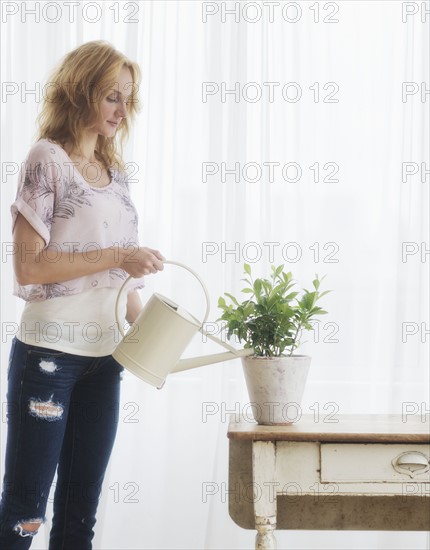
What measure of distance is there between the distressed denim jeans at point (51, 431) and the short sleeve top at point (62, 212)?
14cm

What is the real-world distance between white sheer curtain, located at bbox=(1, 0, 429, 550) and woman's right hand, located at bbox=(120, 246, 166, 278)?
2.19 feet

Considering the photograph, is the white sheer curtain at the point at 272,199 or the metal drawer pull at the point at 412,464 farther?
the white sheer curtain at the point at 272,199

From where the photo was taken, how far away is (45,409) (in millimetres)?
1343

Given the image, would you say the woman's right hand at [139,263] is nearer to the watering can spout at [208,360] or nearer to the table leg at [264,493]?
the watering can spout at [208,360]

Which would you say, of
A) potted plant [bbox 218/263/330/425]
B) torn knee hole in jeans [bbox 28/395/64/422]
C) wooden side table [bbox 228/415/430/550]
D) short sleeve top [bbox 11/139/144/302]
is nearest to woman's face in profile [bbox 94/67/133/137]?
short sleeve top [bbox 11/139/144/302]

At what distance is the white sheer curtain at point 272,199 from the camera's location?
2033 mm

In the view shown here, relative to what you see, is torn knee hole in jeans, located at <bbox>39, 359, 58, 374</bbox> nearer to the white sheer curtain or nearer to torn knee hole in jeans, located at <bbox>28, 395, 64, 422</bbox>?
torn knee hole in jeans, located at <bbox>28, 395, 64, 422</bbox>

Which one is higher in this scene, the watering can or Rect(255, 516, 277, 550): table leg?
the watering can

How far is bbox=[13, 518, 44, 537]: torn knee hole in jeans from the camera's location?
133 cm

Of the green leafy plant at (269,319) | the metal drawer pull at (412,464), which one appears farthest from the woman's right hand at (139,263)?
the metal drawer pull at (412,464)

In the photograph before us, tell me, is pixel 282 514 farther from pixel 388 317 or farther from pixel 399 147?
pixel 399 147

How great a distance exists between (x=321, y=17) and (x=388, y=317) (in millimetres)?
840

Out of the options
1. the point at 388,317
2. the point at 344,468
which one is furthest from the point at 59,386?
the point at 388,317

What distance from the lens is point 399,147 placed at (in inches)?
80.2
